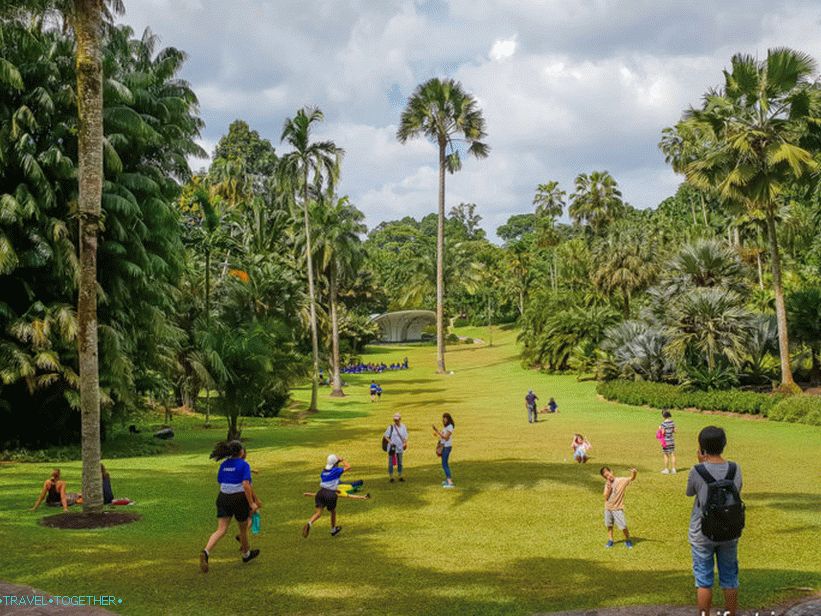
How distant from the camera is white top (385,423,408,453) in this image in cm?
1714

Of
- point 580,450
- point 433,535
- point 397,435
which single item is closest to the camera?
point 433,535

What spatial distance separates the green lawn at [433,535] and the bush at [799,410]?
1.40 meters

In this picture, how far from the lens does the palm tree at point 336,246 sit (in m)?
51.1

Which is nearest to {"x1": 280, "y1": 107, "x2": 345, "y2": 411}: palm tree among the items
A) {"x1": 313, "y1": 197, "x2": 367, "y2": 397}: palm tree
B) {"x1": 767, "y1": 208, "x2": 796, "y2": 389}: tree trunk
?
{"x1": 313, "y1": 197, "x2": 367, "y2": 397}: palm tree

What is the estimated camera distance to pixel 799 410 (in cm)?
2783

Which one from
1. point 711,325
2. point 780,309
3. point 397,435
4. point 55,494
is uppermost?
point 780,309

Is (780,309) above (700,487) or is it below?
above

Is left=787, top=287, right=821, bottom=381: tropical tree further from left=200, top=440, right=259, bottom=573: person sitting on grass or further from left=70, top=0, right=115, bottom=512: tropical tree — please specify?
left=70, top=0, right=115, bottom=512: tropical tree

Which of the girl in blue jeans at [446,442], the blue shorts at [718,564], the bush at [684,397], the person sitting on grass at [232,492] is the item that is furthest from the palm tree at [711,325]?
the blue shorts at [718,564]

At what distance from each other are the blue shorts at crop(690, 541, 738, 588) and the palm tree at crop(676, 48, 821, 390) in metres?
25.4

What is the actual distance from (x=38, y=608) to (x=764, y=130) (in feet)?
100

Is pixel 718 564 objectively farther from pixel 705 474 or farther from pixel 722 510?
pixel 705 474

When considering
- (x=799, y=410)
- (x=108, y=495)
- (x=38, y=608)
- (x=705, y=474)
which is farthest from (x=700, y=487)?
(x=799, y=410)

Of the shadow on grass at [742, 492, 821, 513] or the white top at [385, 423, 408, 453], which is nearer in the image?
the shadow on grass at [742, 492, 821, 513]
